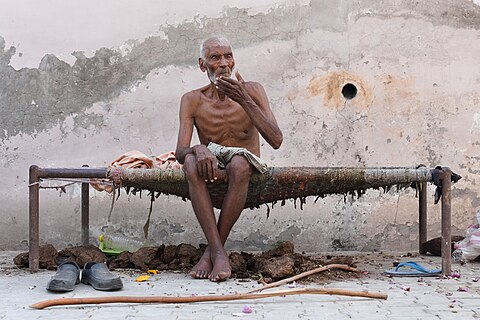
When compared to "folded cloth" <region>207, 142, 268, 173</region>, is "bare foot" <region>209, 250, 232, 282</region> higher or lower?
lower

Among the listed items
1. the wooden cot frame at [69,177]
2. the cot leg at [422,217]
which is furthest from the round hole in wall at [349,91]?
the wooden cot frame at [69,177]

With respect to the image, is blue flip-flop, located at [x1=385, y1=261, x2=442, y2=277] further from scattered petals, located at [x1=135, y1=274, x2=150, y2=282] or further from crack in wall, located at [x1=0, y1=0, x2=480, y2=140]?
crack in wall, located at [x1=0, y1=0, x2=480, y2=140]

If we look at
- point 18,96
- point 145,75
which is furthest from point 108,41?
point 18,96

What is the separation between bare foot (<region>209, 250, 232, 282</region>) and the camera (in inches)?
168

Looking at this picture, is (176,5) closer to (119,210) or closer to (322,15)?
(322,15)

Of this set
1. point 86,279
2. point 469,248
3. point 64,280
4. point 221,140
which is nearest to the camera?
point 64,280

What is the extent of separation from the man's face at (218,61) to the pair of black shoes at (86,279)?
1.39 meters

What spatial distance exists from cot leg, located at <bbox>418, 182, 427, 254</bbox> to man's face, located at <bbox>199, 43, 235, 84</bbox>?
181 centimetres

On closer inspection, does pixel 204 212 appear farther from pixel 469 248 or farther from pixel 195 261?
pixel 469 248

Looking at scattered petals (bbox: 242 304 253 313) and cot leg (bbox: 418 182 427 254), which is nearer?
scattered petals (bbox: 242 304 253 313)

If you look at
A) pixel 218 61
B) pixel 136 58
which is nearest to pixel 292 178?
pixel 218 61

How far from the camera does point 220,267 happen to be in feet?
14.2

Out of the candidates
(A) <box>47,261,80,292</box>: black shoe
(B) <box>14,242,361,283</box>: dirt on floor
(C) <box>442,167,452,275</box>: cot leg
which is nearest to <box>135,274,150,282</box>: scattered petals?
(A) <box>47,261,80,292</box>: black shoe

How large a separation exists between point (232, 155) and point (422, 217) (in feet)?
6.27
